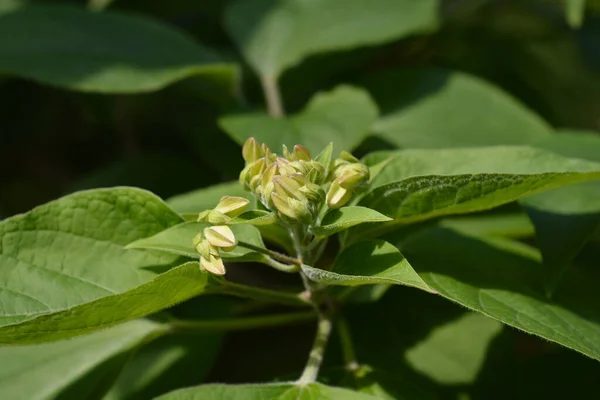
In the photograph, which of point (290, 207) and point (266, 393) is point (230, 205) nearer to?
point (290, 207)

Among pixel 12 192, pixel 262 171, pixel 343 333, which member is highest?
pixel 262 171

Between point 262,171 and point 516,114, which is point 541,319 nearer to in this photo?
point 262,171

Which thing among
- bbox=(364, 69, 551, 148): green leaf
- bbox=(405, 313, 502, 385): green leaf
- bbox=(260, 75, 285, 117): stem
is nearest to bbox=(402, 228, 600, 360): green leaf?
bbox=(405, 313, 502, 385): green leaf

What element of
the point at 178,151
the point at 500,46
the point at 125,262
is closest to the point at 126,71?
the point at 178,151

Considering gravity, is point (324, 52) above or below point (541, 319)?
above

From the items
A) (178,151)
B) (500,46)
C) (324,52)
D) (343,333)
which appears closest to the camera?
(343,333)

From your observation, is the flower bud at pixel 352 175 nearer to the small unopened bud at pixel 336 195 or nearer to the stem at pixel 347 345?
the small unopened bud at pixel 336 195

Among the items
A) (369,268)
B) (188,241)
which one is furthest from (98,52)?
(369,268)

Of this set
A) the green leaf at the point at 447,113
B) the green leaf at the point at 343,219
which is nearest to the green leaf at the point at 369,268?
the green leaf at the point at 343,219
